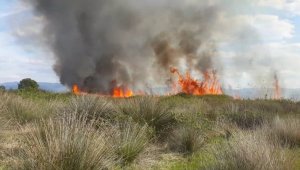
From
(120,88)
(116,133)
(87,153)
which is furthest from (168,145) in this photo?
(120,88)

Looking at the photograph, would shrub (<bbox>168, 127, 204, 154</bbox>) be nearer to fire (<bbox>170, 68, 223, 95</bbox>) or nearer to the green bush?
the green bush

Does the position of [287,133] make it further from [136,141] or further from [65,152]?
[65,152]

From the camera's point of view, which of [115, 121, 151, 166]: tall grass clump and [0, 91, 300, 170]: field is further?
[115, 121, 151, 166]: tall grass clump

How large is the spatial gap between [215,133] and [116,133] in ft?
16.7

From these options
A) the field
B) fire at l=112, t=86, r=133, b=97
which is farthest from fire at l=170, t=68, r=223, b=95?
the field

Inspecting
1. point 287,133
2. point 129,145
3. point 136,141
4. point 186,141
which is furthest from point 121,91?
point 129,145

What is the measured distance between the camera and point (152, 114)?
13.1 metres

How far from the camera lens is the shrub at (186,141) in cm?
1148

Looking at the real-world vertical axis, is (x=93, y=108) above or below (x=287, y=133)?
above

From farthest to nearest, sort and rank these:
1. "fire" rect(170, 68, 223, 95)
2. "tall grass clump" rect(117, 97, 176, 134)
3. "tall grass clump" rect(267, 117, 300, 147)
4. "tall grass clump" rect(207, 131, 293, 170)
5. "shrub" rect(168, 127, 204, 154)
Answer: "fire" rect(170, 68, 223, 95) → "tall grass clump" rect(117, 97, 176, 134) → "tall grass clump" rect(267, 117, 300, 147) → "shrub" rect(168, 127, 204, 154) → "tall grass clump" rect(207, 131, 293, 170)

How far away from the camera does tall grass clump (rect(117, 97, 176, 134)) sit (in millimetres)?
12938

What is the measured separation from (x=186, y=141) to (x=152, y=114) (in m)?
1.84

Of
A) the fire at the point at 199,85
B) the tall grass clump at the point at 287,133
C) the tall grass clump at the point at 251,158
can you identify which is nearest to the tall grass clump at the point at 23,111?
the tall grass clump at the point at 287,133

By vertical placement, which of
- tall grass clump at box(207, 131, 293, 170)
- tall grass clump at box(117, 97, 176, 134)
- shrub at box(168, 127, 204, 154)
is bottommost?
shrub at box(168, 127, 204, 154)
